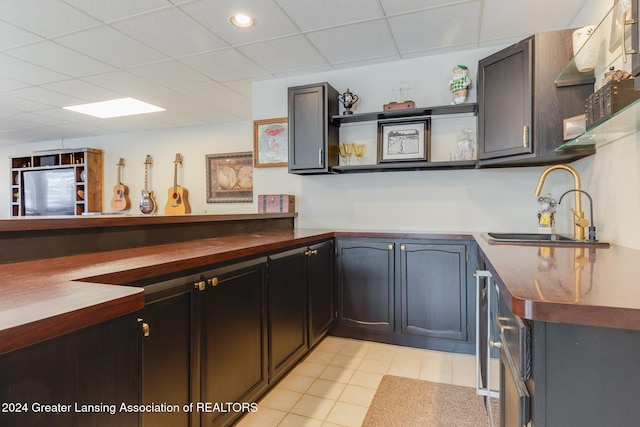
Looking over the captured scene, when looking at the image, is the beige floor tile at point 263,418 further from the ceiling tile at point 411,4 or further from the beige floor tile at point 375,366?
the ceiling tile at point 411,4

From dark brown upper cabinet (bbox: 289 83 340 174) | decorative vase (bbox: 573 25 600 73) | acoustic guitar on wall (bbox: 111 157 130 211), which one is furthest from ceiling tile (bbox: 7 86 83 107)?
decorative vase (bbox: 573 25 600 73)

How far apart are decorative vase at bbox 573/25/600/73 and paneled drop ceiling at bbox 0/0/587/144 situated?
17.7 inches

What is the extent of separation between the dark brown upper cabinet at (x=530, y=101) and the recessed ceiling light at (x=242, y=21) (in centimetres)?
181

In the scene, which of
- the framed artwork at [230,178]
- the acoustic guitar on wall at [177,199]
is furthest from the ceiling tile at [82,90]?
the framed artwork at [230,178]

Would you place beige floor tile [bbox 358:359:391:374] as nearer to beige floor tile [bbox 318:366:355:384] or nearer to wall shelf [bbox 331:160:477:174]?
beige floor tile [bbox 318:366:355:384]

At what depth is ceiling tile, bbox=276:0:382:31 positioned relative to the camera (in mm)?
2334

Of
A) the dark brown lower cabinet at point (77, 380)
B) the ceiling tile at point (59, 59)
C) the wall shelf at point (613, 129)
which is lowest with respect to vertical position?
the dark brown lower cabinet at point (77, 380)

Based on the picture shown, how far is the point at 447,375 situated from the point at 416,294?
24.6 inches

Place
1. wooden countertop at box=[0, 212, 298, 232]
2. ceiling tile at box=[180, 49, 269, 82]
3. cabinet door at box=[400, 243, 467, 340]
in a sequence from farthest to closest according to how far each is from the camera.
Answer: ceiling tile at box=[180, 49, 269, 82]
cabinet door at box=[400, 243, 467, 340]
wooden countertop at box=[0, 212, 298, 232]

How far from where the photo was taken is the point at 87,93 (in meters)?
3.96

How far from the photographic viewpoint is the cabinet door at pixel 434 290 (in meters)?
2.67

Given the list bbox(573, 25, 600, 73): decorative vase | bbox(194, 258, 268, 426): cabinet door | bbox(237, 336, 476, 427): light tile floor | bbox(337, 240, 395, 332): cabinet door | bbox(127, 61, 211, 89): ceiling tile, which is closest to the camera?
bbox(194, 258, 268, 426): cabinet door

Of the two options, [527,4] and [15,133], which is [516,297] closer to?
[527,4]

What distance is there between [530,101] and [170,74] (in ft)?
10.6
